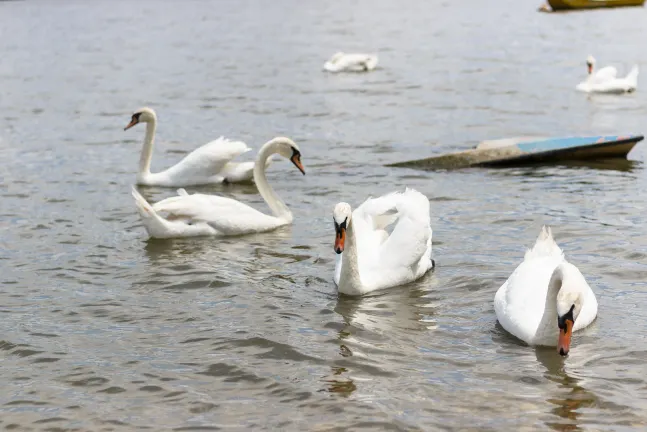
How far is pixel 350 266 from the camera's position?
8.78 metres

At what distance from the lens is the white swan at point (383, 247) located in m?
8.77

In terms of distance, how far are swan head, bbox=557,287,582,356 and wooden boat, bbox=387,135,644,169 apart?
7593mm

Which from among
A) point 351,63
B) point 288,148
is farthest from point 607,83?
point 288,148

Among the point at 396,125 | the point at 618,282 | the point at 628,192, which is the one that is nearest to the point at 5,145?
the point at 396,125

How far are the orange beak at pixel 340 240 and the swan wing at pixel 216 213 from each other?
287cm

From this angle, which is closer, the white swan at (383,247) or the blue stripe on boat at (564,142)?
the white swan at (383,247)

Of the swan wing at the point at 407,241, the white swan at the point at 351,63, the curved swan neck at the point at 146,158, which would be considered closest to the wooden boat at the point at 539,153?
the curved swan neck at the point at 146,158

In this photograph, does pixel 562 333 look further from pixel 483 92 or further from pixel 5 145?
pixel 483 92

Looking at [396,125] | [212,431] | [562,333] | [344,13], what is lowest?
[212,431]

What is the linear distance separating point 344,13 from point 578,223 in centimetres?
4066

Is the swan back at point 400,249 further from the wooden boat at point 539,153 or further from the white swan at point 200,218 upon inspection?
the wooden boat at point 539,153

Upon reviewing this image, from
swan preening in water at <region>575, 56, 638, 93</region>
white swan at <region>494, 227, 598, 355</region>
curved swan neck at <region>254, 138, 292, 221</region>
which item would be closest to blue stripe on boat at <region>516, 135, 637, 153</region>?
curved swan neck at <region>254, 138, 292, 221</region>

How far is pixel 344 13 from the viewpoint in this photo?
50.8 meters

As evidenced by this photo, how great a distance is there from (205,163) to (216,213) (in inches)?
105
